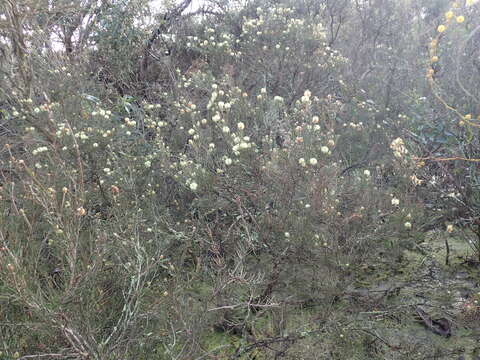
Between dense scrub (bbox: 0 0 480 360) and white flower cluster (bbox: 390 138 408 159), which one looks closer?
dense scrub (bbox: 0 0 480 360)

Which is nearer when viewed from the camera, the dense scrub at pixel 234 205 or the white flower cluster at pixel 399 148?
the dense scrub at pixel 234 205

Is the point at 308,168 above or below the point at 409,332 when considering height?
above

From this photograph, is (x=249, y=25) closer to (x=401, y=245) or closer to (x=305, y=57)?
(x=305, y=57)

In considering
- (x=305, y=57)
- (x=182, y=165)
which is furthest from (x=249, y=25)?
(x=182, y=165)

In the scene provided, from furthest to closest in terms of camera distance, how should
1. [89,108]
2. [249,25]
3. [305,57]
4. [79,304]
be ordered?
[249,25] → [305,57] → [89,108] → [79,304]

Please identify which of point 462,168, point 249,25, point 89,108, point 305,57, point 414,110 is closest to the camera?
point 462,168

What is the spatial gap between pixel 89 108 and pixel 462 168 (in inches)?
144

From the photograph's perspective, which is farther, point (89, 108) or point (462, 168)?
point (89, 108)

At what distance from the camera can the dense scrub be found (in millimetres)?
2252

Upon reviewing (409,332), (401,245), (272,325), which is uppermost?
(401,245)

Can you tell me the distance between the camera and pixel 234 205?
3.53 metres

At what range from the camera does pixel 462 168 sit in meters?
3.77

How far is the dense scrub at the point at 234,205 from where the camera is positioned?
225cm

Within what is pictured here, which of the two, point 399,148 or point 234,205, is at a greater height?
point 399,148
